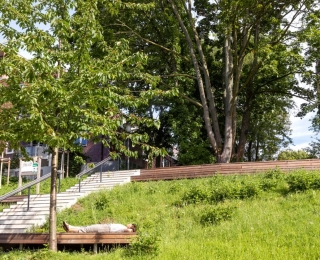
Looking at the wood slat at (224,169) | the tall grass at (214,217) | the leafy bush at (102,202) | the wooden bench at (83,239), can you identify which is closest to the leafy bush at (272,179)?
the tall grass at (214,217)

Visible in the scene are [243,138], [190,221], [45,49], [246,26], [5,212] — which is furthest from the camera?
[243,138]

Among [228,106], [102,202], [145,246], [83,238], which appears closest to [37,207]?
[102,202]

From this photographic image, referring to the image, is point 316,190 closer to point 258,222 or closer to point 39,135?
point 258,222

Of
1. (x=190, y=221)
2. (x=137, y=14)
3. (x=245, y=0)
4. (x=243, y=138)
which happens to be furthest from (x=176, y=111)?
(x=190, y=221)

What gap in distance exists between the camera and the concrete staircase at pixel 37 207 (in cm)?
1187

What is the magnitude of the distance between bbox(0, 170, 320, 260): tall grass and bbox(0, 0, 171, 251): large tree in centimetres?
213

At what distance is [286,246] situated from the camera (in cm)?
638

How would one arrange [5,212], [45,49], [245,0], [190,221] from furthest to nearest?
[245,0], [5,212], [190,221], [45,49]

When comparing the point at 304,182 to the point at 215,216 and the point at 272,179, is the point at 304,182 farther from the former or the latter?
the point at 215,216

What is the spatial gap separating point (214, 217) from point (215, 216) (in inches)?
1.4

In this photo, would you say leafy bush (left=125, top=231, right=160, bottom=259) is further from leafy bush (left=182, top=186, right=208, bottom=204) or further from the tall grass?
leafy bush (left=182, top=186, right=208, bottom=204)

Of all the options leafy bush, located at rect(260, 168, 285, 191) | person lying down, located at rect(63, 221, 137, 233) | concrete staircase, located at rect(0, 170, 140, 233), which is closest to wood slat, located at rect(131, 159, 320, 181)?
leafy bush, located at rect(260, 168, 285, 191)

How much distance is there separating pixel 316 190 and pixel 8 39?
913cm

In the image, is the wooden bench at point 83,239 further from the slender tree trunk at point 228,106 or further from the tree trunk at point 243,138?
the tree trunk at point 243,138
